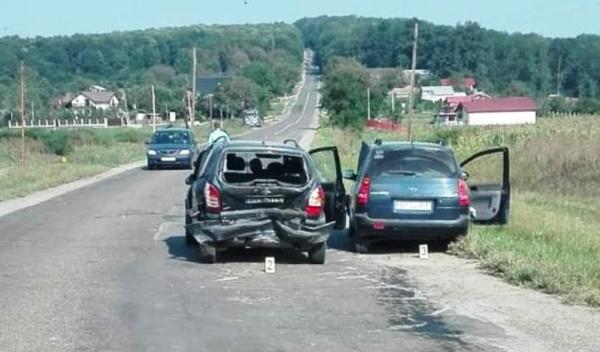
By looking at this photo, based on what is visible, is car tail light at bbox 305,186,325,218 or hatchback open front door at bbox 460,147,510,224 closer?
car tail light at bbox 305,186,325,218

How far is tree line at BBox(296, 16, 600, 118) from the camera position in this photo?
299ft

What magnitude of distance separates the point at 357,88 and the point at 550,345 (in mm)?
74557

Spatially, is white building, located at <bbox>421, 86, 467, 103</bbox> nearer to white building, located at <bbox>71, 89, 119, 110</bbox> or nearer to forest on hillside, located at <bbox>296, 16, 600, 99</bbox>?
forest on hillside, located at <bbox>296, 16, 600, 99</bbox>

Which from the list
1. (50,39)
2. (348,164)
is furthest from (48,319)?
(50,39)

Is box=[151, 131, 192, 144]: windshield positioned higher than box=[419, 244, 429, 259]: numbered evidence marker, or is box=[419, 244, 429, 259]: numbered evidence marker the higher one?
box=[419, 244, 429, 259]: numbered evidence marker

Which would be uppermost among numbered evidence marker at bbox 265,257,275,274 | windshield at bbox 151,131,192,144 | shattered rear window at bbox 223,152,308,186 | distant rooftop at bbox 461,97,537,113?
shattered rear window at bbox 223,152,308,186

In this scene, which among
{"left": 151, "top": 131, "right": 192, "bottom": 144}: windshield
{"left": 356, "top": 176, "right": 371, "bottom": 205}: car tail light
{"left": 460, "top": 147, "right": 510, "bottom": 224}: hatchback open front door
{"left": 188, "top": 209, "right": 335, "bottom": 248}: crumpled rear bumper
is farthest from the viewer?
{"left": 151, "top": 131, "right": 192, "bottom": 144}: windshield

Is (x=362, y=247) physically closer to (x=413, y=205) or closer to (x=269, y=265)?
(x=413, y=205)

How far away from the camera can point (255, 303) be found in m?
11.7

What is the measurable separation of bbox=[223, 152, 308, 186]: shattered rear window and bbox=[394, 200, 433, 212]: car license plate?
1.44 metres

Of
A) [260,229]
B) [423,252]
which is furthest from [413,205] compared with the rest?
[260,229]

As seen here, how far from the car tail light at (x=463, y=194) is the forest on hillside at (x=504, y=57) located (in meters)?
71.7

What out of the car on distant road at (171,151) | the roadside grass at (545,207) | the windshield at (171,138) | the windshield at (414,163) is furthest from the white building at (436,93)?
the windshield at (414,163)

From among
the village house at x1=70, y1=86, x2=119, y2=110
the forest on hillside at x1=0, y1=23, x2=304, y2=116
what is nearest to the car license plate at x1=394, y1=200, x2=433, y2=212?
the forest on hillside at x1=0, y1=23, x2=304, y2=116
